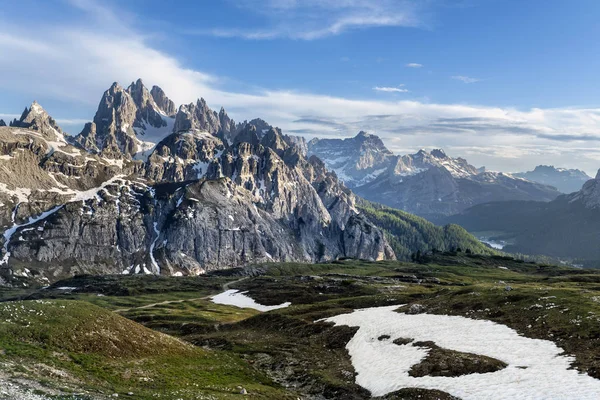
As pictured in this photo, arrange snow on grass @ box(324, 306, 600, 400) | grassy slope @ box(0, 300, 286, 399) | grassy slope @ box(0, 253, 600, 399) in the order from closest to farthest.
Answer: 1. snow on grass @ box(324, 306, 600, 400)
2. grassy slope @ box(0, 300, 286, 399)
3. grassy slope @ box(0, 253, 600, 399)

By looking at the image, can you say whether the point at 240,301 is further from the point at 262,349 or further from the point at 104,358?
the point at 104,358

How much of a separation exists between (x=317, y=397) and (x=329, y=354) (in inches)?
640

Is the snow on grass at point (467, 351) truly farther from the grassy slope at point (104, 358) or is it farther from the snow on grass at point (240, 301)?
the snow on grass at point (240, 301)

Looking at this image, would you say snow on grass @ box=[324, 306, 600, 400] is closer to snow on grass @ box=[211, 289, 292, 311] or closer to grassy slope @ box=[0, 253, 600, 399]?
grassy slope @ box=[0, 253, 600, 399]

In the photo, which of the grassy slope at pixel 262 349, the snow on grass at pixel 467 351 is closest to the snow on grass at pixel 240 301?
the grassy slope at pixel 262 349

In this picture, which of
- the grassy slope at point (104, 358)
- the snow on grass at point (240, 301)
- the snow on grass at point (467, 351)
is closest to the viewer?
the snow on grass at point (467, 351)

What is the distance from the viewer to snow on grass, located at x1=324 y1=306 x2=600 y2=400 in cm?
3550

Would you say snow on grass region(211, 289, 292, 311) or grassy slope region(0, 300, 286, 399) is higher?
grassy slope region(0, 300, 286, 399)

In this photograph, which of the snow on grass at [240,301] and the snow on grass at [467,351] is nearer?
the snow on grass at [467,351]

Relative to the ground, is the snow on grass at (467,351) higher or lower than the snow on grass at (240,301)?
higher

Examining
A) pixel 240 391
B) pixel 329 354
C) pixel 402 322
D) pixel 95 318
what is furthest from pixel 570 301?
pixel 95 318

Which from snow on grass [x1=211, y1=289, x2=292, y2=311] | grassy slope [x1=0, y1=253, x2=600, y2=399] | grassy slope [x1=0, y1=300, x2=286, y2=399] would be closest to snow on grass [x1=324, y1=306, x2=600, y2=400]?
grassy slope [x1=0, y1=253, x2=600, y2=399]

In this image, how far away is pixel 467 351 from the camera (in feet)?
160

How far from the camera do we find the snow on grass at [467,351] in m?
35.5
